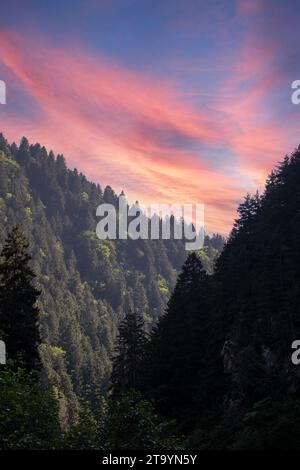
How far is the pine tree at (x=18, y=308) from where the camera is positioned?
104 feet

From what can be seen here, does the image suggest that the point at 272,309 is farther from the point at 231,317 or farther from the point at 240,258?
the point at 240,258

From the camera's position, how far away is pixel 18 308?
3253cm

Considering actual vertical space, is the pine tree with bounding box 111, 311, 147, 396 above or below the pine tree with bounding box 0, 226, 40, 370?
below

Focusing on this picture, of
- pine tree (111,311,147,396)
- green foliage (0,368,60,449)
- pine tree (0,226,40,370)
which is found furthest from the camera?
pine tree (111,311,147,396)

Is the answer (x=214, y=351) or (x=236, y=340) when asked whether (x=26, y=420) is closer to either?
(x=236, y=340)

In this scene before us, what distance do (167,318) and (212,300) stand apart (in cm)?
652

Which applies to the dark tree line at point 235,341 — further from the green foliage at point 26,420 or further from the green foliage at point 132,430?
the green foliage at point 26,420

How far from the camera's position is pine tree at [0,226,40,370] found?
3166 cm

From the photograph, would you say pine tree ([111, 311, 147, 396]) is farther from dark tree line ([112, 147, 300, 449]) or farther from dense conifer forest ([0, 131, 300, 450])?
dark tree line ([112, 147, 300, 449])

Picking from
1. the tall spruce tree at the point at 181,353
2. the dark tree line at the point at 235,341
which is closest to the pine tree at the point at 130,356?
the dark tree line at the point at 235,341

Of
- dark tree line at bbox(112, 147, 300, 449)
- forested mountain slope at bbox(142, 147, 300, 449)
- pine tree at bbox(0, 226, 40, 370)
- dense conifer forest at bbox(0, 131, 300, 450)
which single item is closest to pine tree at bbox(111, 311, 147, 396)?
dense conifer forest at bbox(0, 131, 300, 450)

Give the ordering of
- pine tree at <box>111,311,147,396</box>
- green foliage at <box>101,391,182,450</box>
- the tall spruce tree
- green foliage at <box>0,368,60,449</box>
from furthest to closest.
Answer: pine tree at <box>111,311,147,396</box> < the tall spruce tree < green foliage at <box>101,391,182,450</box> < green foliage at <box>0,368,60,449</box>

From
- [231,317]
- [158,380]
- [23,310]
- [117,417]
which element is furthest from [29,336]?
[117,417]

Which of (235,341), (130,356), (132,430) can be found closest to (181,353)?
(235,341)
